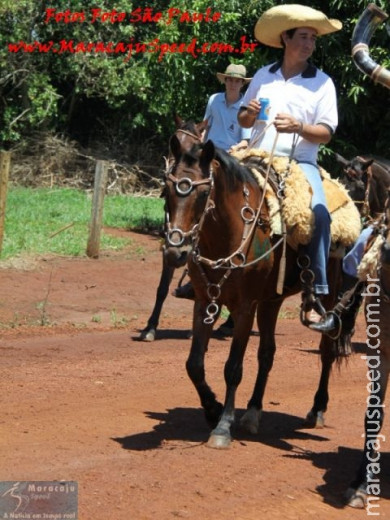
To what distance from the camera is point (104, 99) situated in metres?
27.1

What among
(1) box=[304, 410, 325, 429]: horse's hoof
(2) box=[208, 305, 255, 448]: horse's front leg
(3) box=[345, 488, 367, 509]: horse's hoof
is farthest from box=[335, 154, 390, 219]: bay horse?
(3) box=[345, 488, 367, 509]: horse's hoof

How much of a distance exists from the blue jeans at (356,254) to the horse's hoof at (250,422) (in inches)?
61.5

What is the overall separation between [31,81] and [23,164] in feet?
6.85

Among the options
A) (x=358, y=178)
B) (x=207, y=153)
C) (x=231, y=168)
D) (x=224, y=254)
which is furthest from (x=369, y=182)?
(x=207, y=153)

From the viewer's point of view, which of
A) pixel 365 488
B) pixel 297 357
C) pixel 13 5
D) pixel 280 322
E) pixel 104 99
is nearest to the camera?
pixel 365 488

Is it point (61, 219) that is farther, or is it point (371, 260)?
point (61, 219)

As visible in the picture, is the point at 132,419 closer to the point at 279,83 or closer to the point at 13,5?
the point at 279,83

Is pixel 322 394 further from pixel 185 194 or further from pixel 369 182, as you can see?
pixel 369 182

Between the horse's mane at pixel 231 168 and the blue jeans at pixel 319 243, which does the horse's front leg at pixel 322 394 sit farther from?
the horse's mane at pixel 231 168

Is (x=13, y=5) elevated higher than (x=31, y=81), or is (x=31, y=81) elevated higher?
(x=13, y=5)

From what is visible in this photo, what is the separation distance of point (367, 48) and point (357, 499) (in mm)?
2893

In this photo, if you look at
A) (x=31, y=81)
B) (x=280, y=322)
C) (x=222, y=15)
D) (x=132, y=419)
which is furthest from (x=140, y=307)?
(x=31, y=81)

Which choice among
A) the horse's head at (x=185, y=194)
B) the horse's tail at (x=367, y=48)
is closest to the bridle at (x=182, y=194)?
the horse's head at (x=185, y=194)

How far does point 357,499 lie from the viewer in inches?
249
